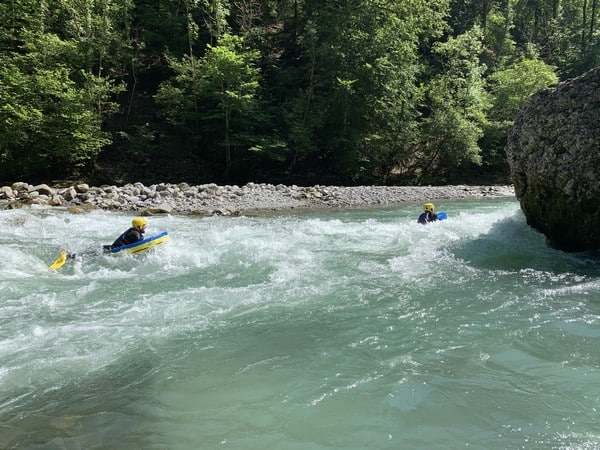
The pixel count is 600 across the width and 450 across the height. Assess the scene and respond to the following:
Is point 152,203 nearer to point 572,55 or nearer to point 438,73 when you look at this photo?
point 438,73

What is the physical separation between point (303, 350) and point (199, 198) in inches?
584

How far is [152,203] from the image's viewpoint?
18.5 metres

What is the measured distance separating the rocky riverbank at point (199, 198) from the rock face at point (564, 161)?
393 inches

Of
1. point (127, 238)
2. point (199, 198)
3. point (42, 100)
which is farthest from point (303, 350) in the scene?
point (42, 100)

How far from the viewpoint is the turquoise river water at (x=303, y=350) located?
3648 millimetres

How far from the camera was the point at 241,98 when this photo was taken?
2477 centimetres

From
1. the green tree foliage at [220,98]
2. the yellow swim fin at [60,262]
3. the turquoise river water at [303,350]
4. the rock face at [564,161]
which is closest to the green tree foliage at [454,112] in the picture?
the green tree foliage at [220,98]

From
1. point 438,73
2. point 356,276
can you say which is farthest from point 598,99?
point 438,73

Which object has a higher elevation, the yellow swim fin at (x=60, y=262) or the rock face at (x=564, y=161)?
the rock face at (x=564, y=161)

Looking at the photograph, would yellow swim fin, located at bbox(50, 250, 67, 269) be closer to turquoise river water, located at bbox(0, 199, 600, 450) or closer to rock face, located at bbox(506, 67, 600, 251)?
turquoise river water, located at bbox(0, 199, 600, 450)

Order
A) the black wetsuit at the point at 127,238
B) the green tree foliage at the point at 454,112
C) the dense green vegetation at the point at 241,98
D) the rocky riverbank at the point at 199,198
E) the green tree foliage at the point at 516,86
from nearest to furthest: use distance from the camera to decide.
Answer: the black wetsuit at the point at 127,238
the rocky riverbank at the point at 199,198
the dense green vegetation at the point at 241,98
the green tree foliage at the point at 454,112
the green tree foliage at the point at 516,86

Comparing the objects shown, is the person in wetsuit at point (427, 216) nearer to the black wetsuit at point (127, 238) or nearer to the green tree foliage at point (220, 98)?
the black wetsuit at point (127, 238)

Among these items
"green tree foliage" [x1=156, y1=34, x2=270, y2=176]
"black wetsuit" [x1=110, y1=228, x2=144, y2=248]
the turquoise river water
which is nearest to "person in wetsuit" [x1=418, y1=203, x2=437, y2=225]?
the turquoise river water

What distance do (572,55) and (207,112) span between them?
1293 inches
